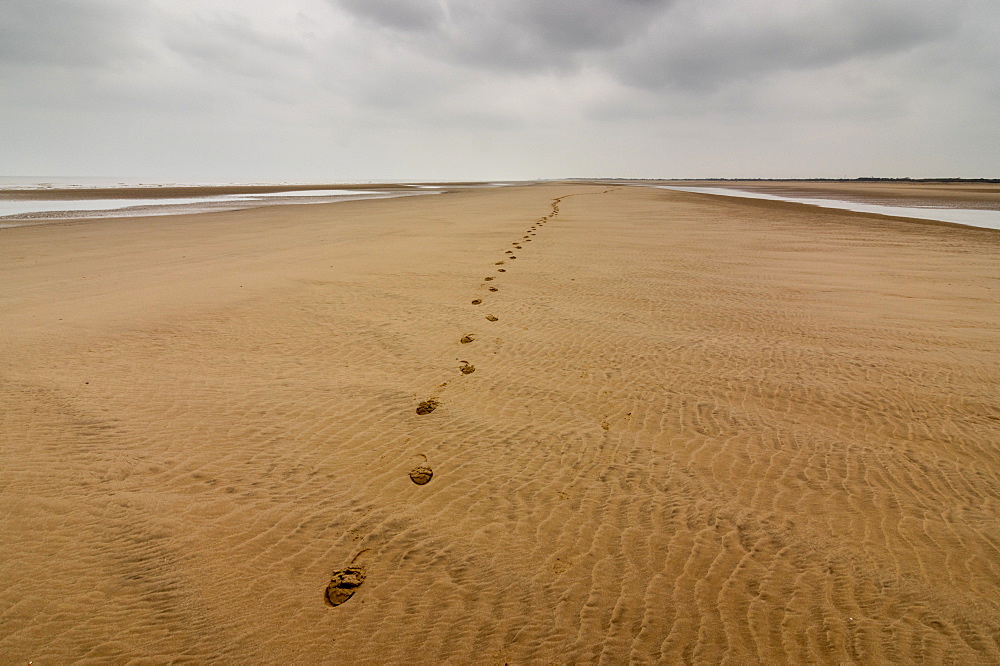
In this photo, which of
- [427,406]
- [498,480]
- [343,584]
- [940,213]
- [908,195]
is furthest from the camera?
[908,195]

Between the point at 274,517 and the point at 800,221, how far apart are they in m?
23.0

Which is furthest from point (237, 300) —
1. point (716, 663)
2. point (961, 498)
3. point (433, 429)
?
point (961, 498)

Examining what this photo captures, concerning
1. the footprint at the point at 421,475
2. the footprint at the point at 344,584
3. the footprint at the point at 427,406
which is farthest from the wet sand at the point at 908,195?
the footprint at the point at 344,584

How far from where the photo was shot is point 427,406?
177 inches

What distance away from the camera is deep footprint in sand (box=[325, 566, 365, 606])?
2516mm

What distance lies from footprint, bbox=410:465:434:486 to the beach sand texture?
9cm

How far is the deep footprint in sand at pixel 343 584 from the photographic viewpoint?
252 centimetres

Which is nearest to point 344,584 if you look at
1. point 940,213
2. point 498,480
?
point 498,480

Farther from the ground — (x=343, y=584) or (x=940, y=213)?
(x=940, y=213)

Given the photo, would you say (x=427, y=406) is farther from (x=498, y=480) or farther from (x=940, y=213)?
(x=940, y=213)

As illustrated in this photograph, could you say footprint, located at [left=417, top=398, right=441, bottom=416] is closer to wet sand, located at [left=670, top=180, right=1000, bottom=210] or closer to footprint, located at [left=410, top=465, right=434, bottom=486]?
footprint, located at [left=410, top=465, right=434, bottom=486]

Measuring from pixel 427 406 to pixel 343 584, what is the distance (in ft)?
6.62

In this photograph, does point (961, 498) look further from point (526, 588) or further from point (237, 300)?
point (237, 300)

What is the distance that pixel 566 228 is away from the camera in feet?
57.1
